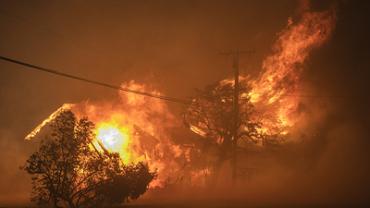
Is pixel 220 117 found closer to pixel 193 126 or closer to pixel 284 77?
pixel 193 126

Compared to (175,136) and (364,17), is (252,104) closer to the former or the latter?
(175,136)

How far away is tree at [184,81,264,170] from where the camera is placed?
47125 mm

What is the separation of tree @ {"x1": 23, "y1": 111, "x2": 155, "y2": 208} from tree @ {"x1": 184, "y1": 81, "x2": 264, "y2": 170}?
74.5 feet

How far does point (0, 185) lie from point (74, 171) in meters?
34.4

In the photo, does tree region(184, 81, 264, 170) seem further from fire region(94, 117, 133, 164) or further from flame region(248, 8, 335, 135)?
fire region(94, 117, 133, 164)

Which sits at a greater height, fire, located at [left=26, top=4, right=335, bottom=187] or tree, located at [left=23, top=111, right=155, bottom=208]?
fire, located at [left=26, top=4, right=335, bottom=187]

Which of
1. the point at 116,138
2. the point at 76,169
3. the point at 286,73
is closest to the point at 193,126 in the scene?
the point at 116,138

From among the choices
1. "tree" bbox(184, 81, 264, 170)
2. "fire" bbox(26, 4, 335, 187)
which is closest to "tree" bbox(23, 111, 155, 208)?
"tree" bbox(184, 81, 264, 170)

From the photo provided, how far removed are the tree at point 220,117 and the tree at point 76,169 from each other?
2270cm

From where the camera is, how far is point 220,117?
1901 inches

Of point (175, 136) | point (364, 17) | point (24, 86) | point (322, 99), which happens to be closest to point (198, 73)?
point (175, 136)

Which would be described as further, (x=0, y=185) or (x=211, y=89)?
(x=0, y=185)

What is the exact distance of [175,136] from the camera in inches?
2044

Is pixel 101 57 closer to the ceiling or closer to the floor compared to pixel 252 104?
closer to the ceiling
